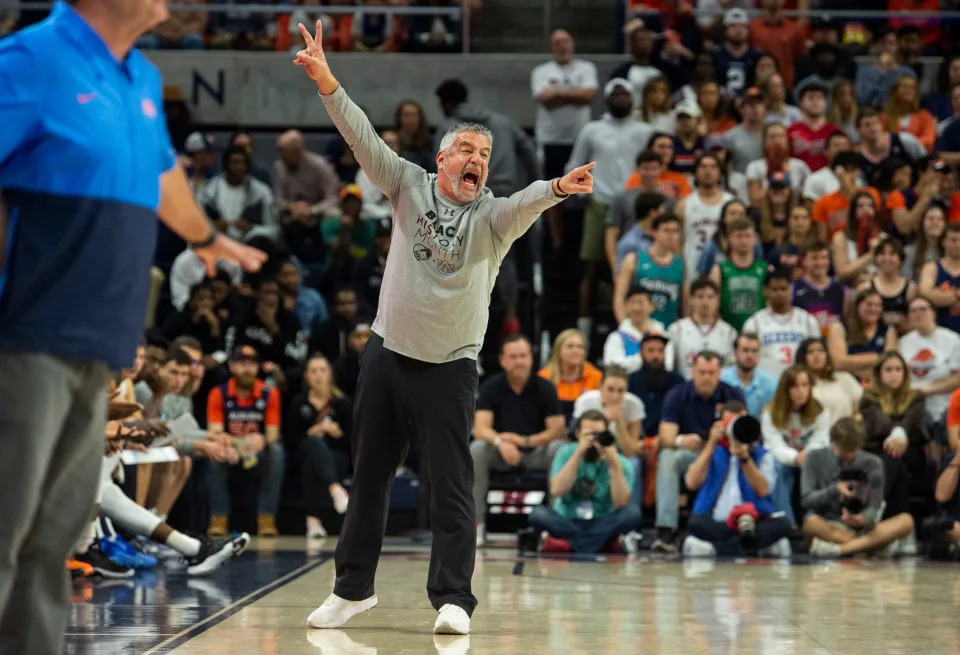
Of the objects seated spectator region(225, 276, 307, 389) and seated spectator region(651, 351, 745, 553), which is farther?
seated spectator region(225, 276, 307, 389)

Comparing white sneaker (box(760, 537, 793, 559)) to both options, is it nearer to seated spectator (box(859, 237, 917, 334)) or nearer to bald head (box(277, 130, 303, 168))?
seated spectator (box(859, 237, 917, 334))

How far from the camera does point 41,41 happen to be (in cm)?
327

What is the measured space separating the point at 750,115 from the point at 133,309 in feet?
35.7

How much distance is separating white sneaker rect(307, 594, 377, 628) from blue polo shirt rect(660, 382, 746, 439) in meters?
5.03

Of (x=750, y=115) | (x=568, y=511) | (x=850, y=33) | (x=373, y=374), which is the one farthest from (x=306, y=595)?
(x=850, y=33)

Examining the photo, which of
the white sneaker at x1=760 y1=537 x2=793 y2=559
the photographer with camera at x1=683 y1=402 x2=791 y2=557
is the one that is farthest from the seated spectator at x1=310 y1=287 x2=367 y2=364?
the white sneaker at x1=760 y1=537 x2=793 y2=559

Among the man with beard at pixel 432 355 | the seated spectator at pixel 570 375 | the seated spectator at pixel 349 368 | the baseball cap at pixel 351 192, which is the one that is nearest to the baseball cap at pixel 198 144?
the baseball cap at pixel 351 192

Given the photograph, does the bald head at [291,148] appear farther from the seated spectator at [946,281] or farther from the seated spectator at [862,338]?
the seated spectator at [946,281]

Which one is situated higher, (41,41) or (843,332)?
(41,41)

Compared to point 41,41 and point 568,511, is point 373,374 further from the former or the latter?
point 568,511

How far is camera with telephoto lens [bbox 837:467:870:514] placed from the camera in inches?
391

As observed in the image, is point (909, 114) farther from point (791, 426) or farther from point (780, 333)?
point (791, 426)

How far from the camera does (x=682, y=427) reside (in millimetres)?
10484

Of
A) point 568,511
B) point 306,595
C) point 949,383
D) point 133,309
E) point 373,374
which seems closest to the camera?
point 133,309
